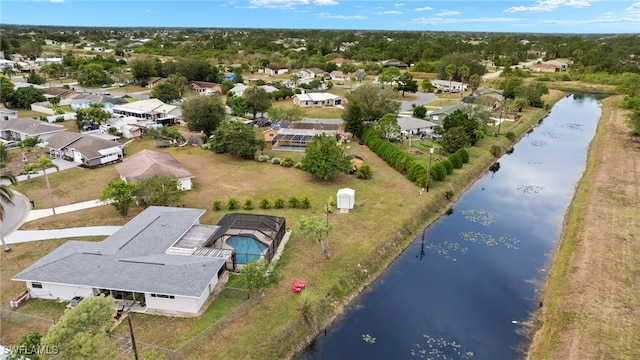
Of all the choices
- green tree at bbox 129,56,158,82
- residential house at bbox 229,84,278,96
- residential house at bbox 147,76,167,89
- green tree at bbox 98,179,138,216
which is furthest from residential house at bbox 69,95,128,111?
green tree at bbox 98,179,138,216

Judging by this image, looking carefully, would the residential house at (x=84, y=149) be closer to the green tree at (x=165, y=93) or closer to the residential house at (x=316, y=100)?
the green tree at (x=165, y=93)

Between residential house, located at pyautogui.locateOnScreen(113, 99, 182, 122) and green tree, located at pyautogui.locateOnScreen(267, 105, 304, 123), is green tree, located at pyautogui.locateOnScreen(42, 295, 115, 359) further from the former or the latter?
residential house, located at pyautogui.locateOnScreen(113, 99, 182, 122)

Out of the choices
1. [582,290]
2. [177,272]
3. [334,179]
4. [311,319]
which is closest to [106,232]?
[177,272]

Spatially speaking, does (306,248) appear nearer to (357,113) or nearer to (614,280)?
(614,280)

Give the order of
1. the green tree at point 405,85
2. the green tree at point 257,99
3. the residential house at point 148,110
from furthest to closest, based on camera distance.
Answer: the green tree at point 405,85, the green tree at point 257,99, the residential house at point 148,110

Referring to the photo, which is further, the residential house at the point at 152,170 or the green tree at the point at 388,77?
the green tree at the point at 388,77

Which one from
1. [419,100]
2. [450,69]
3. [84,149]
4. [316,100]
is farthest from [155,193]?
[450,69]

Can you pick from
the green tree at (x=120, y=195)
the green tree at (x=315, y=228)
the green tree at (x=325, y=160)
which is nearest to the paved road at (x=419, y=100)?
the green tree at (x=325, y=160)
